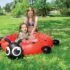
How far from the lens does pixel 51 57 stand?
297 inches

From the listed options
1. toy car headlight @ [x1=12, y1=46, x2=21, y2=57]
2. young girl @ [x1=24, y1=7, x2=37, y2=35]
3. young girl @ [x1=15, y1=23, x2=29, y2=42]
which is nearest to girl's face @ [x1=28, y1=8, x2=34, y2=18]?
young girl @ [x1=24, y1=7, x2=37, y2=35]

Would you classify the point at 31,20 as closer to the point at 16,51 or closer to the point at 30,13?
the point at 30,13

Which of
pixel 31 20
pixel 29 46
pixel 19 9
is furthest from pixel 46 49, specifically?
pixel 19 9

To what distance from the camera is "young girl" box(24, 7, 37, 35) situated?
8.71 m

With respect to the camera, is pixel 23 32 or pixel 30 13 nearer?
pixel 23 32

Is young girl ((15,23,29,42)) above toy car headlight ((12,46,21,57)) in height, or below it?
above

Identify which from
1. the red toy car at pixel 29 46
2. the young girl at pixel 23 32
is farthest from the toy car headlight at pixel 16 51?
the young girl at pixel 23 32

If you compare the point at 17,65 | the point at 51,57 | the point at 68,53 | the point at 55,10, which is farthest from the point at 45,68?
the point at 55,10

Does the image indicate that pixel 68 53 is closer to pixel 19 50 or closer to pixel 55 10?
pixel 19 50

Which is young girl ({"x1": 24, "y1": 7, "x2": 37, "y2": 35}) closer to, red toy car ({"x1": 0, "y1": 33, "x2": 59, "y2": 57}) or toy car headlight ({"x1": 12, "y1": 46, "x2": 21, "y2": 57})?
red toy car ({"x1": 0, "y1": 33, "x2": 59, "y2": 57})

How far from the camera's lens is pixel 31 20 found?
30.0 feet

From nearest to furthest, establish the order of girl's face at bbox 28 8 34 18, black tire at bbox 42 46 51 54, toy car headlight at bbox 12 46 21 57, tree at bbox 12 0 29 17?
toy car headlight at bbox 12 46 21 57 < black tire at bbox 42 46 51 54 < girl's face at bbox 28 8 34 18 < tree at bbox 12 0 29 17

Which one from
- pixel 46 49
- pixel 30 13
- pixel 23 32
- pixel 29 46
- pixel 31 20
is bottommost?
pixel 46 49

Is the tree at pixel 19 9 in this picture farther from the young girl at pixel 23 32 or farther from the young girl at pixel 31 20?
the young girl at pixel 23 32
